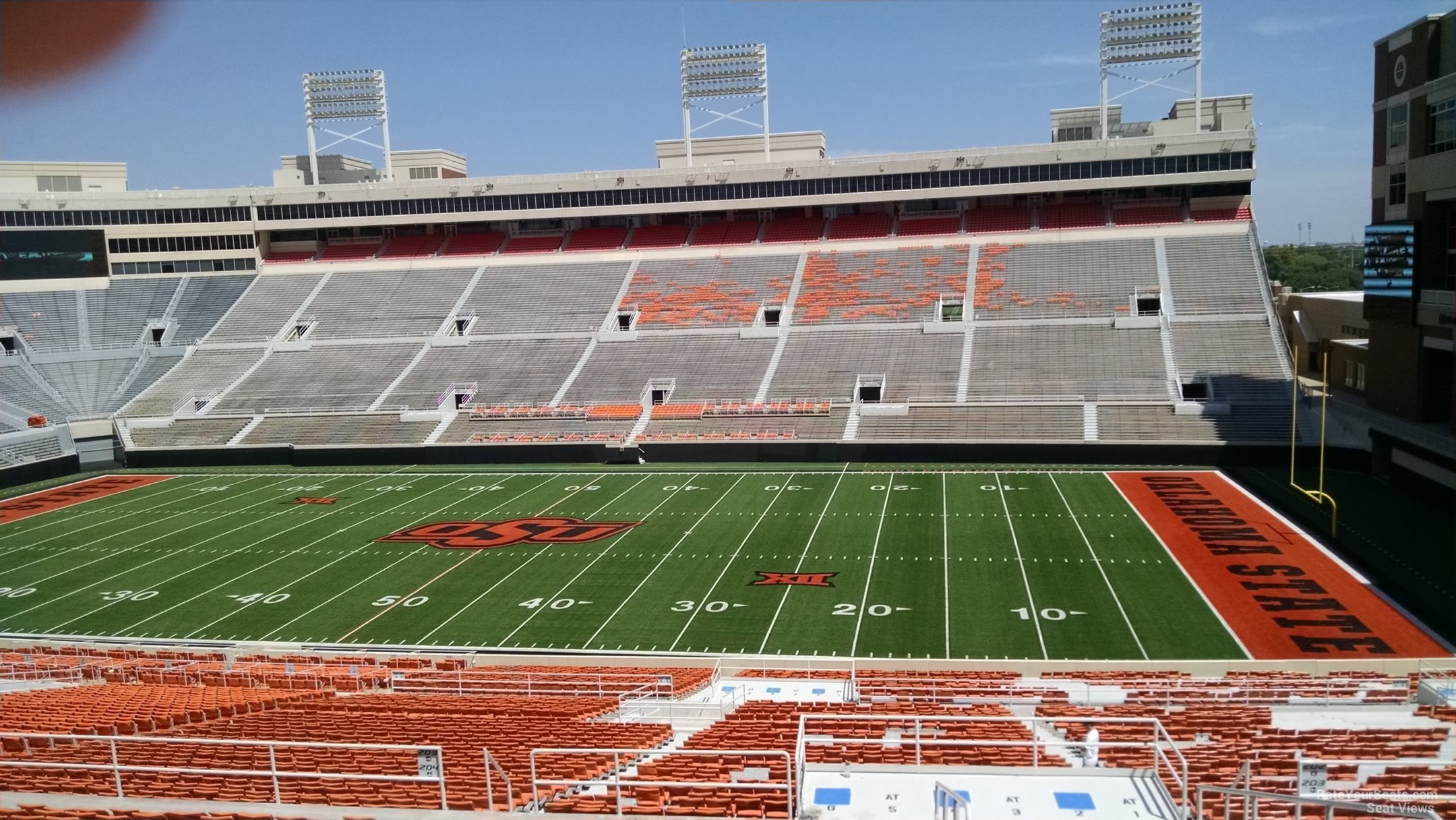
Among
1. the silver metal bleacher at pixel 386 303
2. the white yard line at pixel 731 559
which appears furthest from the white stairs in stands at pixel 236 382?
the white yard line at pixel 731 559

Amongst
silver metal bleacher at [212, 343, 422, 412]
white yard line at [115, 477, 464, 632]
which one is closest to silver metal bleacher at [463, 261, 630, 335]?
silver metal bleacher at [212, 343, 422, 412]

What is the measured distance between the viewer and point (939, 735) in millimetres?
8641

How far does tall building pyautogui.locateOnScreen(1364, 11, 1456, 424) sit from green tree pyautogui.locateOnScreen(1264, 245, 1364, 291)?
147 feet

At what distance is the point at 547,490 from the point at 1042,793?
24.4 m

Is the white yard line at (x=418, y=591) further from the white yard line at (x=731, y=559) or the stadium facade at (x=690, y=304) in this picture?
the stadium facade at (x=690, y=304)

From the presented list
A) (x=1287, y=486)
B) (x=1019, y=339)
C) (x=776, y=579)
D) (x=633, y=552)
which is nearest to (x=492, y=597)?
(x=633, y=552)

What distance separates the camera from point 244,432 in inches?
1390

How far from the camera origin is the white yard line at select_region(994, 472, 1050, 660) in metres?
16.0

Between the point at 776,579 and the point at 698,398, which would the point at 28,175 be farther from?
the point at 776,579

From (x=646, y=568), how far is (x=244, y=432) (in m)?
20.9

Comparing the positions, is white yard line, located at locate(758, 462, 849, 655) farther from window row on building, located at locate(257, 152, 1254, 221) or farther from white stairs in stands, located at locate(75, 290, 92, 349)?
white stairs in stands, located at locate(75, 290, 92, 349)

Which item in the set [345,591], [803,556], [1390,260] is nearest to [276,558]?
[345,591]

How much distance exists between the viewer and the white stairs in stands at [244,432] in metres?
34.6

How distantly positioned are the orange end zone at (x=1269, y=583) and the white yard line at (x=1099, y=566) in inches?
58.3
